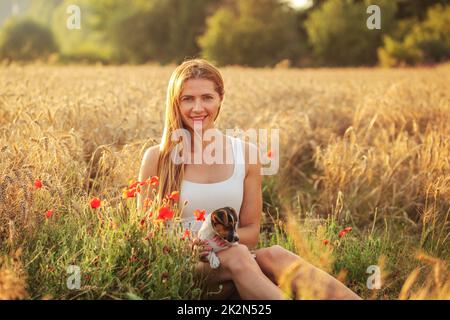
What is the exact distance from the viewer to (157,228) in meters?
2.71

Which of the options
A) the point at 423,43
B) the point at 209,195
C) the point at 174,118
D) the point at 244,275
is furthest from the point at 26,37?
the point at 244,275

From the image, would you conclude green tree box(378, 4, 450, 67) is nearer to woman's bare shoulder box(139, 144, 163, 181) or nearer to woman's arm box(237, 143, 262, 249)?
woman's arm box(237, 143, 262, 249)

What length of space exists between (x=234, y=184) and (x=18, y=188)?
1.03 meters

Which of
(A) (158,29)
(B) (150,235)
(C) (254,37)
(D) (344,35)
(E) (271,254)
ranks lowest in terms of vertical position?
(E) (271,254)

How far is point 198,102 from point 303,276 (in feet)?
3.16

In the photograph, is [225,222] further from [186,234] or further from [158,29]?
[158,29]

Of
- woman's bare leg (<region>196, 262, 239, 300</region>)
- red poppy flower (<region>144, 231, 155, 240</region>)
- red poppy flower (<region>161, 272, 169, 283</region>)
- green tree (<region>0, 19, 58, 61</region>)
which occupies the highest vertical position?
green tree (<region>0, 19, 58, 61</region>)

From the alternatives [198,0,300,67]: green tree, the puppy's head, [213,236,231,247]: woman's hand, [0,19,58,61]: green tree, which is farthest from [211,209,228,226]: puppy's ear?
[0,19,58,61]: green tree

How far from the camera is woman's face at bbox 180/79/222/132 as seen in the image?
3.05 meters

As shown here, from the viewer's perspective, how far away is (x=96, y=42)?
1977 inches

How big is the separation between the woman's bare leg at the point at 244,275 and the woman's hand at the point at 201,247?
6cm

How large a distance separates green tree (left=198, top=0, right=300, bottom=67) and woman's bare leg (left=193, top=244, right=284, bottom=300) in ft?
104

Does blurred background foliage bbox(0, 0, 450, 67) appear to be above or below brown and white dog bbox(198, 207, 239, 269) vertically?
above
